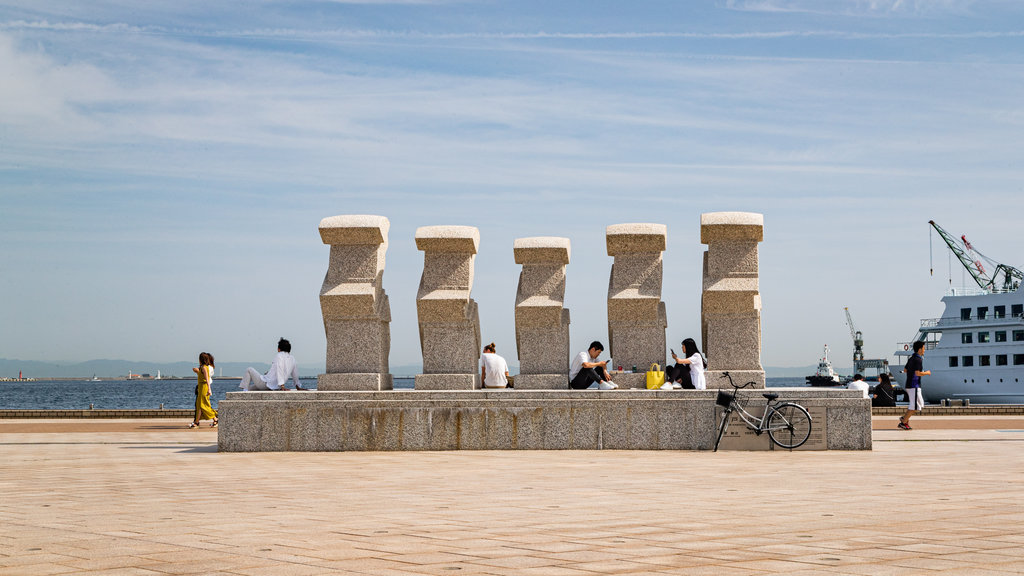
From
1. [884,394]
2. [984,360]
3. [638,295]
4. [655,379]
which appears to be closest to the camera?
[655,379]

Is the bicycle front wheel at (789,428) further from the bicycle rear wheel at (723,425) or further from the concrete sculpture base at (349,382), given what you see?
the concrete sculpture base at (349,382)

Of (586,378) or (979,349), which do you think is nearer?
(586,378)

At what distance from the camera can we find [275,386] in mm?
16297

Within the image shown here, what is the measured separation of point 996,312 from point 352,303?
59010 mm

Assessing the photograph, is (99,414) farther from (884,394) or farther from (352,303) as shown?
(884,394)

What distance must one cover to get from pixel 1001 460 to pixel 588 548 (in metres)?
8.59

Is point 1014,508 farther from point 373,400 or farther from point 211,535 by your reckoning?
point 373,400

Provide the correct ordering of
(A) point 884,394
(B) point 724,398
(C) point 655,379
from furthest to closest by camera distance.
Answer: (A) point 884,394, (C) point 655,379, (B) point 724,398

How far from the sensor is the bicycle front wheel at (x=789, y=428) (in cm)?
1481

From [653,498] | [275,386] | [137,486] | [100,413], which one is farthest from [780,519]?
[100,413]

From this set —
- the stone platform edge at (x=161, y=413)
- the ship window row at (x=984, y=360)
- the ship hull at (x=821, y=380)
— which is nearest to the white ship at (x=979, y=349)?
the ship window row at (x=984, y=360)

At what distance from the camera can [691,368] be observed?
15961 mm

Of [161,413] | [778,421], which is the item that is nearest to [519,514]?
[778,421]

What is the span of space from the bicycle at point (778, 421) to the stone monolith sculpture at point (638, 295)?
168 centimetres
